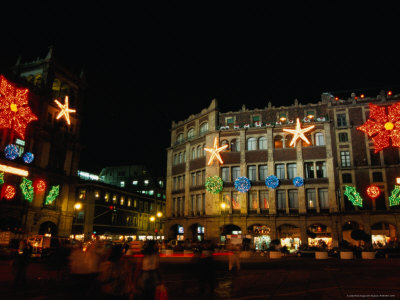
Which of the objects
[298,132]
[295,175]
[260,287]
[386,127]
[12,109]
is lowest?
[260,287]

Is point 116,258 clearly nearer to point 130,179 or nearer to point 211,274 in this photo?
point 211,274

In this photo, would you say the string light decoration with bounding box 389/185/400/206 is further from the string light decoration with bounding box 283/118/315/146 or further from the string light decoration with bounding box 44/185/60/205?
the string light decoration with bounding box 44/185/60/205

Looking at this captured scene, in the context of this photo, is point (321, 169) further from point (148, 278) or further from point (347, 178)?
point (148, 278)

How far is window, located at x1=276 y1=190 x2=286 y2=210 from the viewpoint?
149 feet

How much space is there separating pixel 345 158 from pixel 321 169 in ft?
11.6

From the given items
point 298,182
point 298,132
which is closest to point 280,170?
point 298,182

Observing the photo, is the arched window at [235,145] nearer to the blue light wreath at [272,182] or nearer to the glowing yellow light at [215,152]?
the glowing yellow light at [215,152]

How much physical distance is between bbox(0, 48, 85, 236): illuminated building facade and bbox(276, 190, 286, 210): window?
2904cm

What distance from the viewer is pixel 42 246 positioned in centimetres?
2623

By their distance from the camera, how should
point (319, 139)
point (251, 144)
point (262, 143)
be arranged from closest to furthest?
point (319, 139) → point (262, 143) → point (251, 144)

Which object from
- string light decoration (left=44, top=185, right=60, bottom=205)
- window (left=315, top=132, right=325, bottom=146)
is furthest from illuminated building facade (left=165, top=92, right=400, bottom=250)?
string light decoration (left=44, top=185, right=60, bottom=205)

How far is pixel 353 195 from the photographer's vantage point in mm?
42438

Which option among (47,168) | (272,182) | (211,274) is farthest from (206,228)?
(211,274)

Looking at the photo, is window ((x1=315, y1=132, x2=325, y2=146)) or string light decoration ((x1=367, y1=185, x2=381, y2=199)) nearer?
string light decoration ((x1=367, y1=185, x2=381, y2=199))
